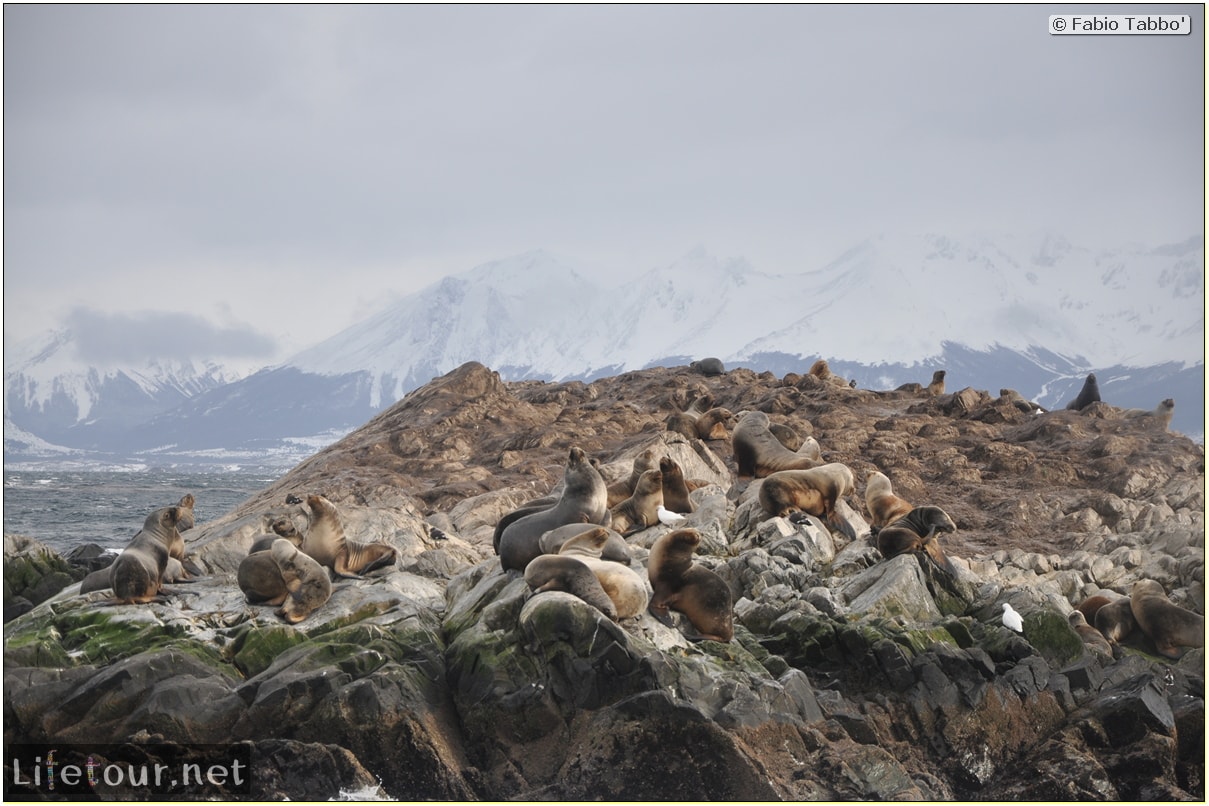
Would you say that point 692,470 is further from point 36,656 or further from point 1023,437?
point 36,656

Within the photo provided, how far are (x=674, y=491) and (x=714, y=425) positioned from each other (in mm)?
5302

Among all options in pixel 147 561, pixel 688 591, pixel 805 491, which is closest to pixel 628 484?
pixel 805 491

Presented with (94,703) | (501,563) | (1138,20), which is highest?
(1138,20)

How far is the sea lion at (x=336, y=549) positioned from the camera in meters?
13.9

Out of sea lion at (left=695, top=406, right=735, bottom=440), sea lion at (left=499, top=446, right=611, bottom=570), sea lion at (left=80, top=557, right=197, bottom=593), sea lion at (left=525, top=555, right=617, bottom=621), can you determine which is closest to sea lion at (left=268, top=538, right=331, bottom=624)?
sea lion at (left=80, top=557, right=197, bottom=593)

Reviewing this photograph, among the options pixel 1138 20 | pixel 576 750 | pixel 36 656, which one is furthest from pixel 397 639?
pixel 1138 20

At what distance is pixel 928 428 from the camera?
72.4ft

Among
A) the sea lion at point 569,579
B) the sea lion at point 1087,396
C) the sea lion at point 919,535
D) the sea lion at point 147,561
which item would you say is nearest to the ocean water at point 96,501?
the sea lion at point 147,561

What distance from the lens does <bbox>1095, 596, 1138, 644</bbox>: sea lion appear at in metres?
14.0

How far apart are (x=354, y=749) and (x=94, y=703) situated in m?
2.46

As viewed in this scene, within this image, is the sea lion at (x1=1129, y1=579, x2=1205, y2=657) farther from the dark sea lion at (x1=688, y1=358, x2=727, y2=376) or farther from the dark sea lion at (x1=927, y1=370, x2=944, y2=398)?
the dark sea lion at (x1=688, y1=358, x2=727, y2=376)

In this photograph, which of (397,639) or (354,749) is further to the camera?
(397,639)

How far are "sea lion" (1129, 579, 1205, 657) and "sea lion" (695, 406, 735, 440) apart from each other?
853cm

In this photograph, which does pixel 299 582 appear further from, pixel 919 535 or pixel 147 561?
pixel 919 535
